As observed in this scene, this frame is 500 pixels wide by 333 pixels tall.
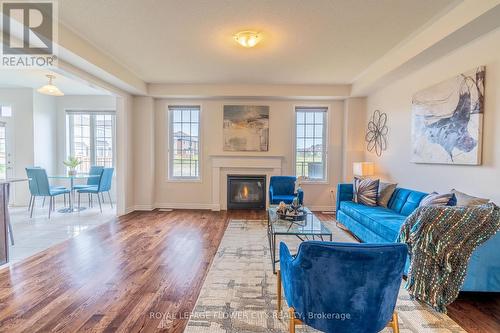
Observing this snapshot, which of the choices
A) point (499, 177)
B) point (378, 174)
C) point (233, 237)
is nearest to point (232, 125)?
point (233, 237)

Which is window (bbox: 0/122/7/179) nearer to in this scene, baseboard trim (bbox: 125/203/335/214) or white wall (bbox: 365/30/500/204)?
baseboard trim (bbox: 125/203/335/214)

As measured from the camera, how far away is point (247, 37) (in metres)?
3.18

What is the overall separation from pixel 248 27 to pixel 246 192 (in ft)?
12.5

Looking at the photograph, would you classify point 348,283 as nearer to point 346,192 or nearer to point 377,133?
point 346,192

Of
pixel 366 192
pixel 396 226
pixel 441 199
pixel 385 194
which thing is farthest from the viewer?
pixel 366 192

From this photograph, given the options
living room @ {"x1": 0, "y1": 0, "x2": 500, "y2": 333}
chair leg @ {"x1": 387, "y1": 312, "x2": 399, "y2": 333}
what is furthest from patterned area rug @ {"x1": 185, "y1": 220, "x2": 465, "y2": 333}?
chair leg @ {"x1": 387, "y1": 312, "x2": 399, "y2": 333}

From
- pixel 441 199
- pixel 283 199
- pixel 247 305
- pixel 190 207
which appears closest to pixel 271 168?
pixel 283 199

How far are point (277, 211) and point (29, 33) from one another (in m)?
3.48

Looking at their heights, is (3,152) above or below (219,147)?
below

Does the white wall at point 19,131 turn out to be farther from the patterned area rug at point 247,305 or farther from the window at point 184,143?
the patterned area rug at point 247,305

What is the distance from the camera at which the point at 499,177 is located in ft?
8.48

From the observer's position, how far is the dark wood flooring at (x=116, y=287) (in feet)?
6.48

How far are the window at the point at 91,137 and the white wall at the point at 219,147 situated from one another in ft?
5.54

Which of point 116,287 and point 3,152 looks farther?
point 3,152
